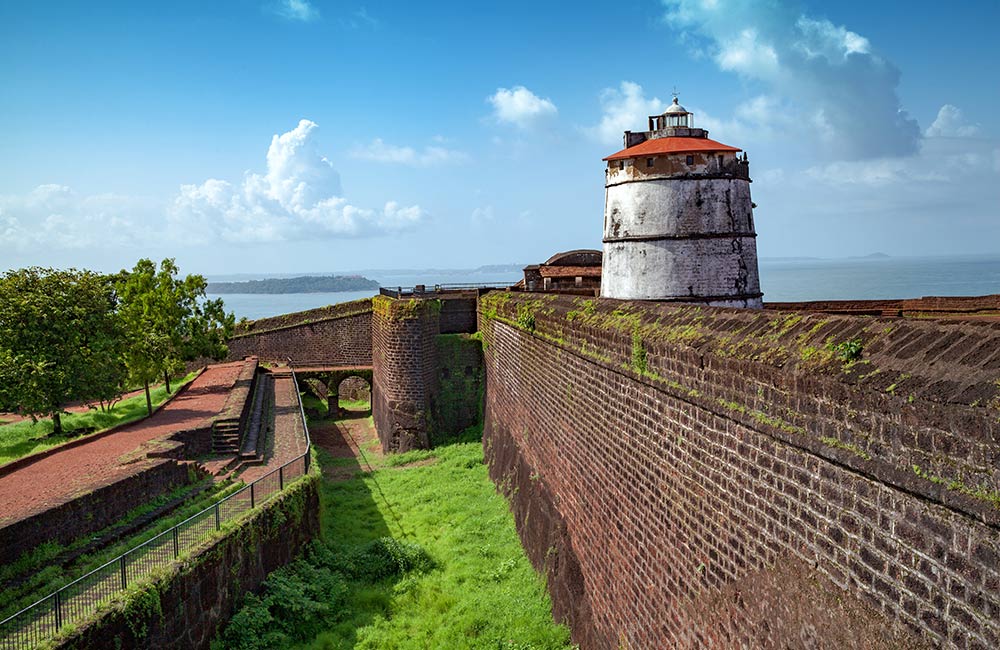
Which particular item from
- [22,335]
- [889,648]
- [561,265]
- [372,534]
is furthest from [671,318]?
[561,265]

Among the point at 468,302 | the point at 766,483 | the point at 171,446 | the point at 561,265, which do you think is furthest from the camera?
the point at 561,265

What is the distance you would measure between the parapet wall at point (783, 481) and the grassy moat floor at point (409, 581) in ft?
5.10

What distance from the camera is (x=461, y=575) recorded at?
12547mm

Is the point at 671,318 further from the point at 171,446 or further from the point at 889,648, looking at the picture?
the point at 171,446

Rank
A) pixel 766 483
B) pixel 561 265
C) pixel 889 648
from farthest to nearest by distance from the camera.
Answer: pixel 561 265, pixel 766 483, pixel 889 648

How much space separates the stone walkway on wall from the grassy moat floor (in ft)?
5.24

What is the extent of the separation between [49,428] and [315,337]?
45.8 ft

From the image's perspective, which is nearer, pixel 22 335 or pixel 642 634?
pixel 642 634

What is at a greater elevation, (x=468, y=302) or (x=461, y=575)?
(x=468, y=302)

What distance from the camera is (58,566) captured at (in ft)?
30.8

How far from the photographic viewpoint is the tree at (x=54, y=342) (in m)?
17.2

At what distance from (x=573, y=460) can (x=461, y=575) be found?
342 centimetres

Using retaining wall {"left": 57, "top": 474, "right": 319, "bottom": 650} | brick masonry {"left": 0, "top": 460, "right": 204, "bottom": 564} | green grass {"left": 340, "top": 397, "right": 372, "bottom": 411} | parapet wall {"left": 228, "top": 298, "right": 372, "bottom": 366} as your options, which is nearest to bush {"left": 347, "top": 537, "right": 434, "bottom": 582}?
retaining wall {"left": 57, "top": 474, "right": 319, "bottom": 650}

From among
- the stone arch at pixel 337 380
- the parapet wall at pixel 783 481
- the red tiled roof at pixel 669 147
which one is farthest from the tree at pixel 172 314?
the parapet wall at pixel 783 481
